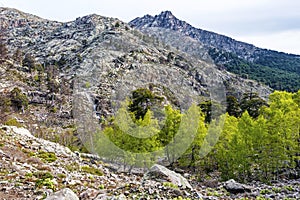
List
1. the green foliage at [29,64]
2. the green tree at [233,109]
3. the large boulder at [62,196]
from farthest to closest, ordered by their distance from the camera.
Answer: the green foliage at [29,64] < the green tree at [233,109] < the large boulder at [62,196]

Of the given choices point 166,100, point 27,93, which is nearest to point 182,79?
point 166,100

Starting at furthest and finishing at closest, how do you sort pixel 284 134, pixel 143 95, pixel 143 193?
1. pixel 143 95
2. pixel 284 134
3. pixel 143 193

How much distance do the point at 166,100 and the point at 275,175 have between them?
2867 inches

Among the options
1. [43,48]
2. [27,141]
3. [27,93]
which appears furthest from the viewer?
[43,48]

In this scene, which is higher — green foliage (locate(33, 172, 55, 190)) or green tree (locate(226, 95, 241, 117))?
green tree (locate(226, 95, 241, 117))

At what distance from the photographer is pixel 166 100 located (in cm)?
10731

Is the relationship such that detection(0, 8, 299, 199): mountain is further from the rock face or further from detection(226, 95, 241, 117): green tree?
detection(226, 95, 241, 117): green tree

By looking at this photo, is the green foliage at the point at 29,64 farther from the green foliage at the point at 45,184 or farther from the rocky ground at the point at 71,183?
the green foliage at the point at 45,184

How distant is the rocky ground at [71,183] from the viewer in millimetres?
16000

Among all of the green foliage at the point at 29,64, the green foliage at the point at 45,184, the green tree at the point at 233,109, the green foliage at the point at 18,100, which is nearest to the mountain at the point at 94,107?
the green foliage at the point at 45,184

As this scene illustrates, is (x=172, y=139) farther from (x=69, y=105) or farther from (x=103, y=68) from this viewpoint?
(x=103, y=68)

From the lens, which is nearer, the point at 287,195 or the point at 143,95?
the point at 287,195

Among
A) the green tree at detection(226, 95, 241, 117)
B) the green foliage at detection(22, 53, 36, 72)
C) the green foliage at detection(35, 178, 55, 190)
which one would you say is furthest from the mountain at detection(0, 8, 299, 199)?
the green tree at detection(226, 95, 241, 117)

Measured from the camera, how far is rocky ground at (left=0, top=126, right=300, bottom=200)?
52.5 ft
